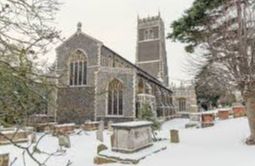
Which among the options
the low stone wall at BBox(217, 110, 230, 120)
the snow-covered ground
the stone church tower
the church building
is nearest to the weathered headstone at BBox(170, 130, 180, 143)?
the snow-covered ground

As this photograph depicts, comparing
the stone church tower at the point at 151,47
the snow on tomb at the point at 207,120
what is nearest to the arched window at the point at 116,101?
the snow on tomb at the point at 207,120

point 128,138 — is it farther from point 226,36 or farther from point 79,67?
point 79,67

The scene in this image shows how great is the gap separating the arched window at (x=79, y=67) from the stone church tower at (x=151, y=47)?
30.8 metres

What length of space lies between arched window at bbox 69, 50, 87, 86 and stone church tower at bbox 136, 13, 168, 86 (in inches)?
1211

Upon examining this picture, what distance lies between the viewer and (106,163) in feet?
37.9

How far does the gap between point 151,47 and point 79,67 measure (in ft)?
112

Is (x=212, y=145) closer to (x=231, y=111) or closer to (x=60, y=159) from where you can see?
(x=60, y=159)

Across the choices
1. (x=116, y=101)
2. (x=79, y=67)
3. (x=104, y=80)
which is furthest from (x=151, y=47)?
(x=116, y=101)

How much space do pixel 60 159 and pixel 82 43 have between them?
19.3 m

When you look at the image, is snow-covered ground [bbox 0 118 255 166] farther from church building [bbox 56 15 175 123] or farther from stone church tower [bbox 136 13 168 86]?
stone church tower [bbox 136 13 168 86]

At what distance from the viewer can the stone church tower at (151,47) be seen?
60.4m

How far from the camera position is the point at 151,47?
204ft

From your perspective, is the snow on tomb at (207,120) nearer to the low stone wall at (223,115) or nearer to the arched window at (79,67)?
the low stone wall at (223,115)

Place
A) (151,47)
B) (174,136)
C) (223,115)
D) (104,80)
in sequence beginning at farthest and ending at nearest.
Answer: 1. (151,47)
2. (104,80)
3. (223,115)
4. (174,136)
